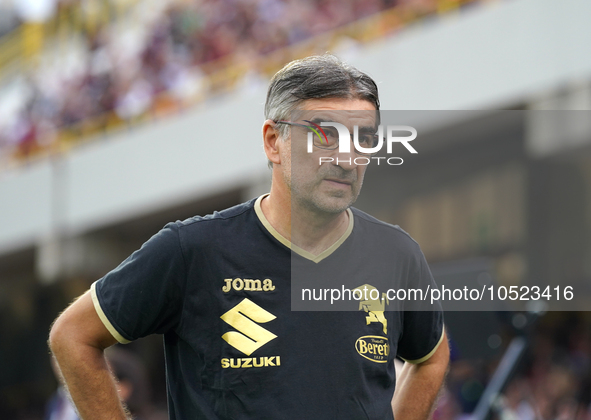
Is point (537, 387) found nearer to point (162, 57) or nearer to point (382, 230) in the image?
point (382, 230)

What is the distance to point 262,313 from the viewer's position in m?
2.10

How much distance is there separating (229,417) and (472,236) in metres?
7.54

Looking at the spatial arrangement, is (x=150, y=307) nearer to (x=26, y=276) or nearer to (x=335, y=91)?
(x=335, y=91)

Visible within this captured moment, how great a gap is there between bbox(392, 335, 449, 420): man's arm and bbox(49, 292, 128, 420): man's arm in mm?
873

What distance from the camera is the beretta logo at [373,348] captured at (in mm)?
2119

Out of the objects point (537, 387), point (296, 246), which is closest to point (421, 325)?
point (296, 246)

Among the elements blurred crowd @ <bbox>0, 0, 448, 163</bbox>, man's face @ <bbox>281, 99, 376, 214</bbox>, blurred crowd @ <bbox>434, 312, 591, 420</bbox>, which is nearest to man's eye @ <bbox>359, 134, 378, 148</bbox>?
man's face @ <bbox>281, 99, 376, 214</bbox>

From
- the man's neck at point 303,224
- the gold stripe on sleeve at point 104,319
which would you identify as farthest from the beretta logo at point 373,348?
the gold stripe on sleeve at point 104,319

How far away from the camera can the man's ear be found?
2.22 meters

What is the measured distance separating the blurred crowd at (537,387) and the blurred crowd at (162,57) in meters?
4.15

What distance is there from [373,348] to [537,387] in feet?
15.0

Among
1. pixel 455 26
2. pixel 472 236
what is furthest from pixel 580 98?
pixel 472 236

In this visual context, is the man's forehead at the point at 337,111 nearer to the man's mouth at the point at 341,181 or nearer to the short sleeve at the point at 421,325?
the man's mouth at the point at 341,181

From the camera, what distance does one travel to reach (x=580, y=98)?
7.66 meters
